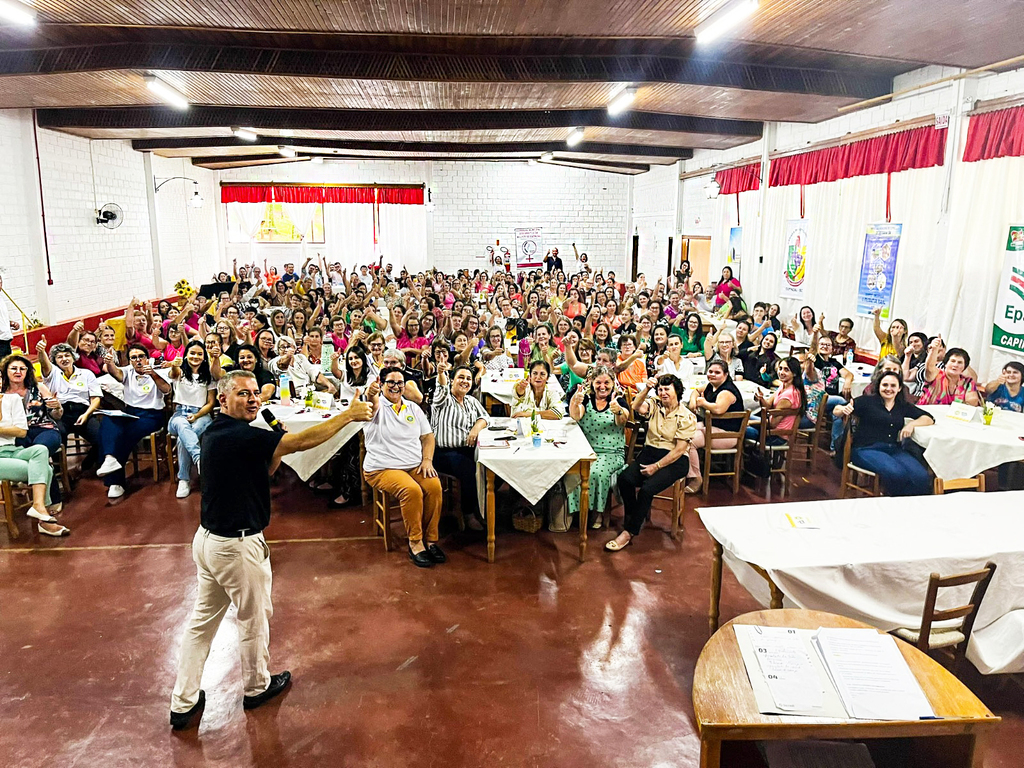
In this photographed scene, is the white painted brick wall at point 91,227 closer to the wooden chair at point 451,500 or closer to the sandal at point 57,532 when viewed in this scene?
the sandal at point 57,532

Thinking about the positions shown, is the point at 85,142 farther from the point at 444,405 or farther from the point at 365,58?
the point at 444,405

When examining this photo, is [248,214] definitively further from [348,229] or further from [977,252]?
[977,252]

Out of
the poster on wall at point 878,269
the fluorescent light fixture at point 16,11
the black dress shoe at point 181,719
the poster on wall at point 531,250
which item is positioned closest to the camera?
the black dress shoe at point 181,719

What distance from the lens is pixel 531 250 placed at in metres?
17.8

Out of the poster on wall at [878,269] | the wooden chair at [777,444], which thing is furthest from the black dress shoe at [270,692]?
the poster on wall at [878,269]

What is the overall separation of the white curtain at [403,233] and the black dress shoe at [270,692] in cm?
1496

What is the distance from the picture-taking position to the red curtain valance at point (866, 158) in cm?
721

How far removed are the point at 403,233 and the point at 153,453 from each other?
12.2m

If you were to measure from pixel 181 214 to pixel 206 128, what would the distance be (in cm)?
548

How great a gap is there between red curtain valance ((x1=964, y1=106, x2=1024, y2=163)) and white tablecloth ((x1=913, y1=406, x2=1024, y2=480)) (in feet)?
8.33

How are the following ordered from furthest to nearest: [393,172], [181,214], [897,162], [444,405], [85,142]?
[393,172] < [181,214] < [85,142] < [897,162] < [444,405]

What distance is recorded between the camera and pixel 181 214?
14359mm

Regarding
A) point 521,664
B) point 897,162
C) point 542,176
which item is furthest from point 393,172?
point 521,664

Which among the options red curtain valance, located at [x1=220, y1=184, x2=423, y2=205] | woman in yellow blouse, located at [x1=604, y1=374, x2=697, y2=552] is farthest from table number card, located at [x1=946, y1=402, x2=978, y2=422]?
red curtain valance, located at [x1=220, y1=184, x2=423, y2=205]
